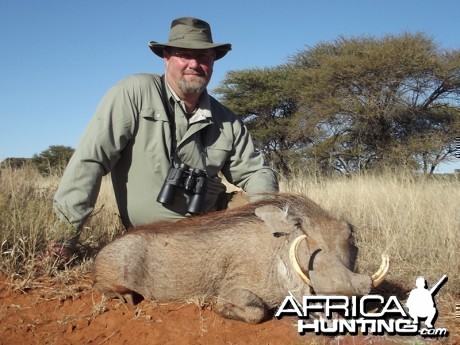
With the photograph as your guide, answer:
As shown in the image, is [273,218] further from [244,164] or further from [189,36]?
[189,36]

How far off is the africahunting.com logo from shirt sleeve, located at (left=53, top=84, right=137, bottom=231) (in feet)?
5.25

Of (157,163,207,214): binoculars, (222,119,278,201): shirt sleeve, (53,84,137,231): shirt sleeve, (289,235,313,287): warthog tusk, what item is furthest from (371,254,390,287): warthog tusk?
(53,84,137,231): shirt sleeve

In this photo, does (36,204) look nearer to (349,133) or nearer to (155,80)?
(155,80)

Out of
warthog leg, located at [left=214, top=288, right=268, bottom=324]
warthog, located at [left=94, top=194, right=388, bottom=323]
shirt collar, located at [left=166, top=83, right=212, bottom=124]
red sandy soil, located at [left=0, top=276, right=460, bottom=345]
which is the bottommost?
red sandy soil, located at [left=0, top=276, right=460, bottom=345]

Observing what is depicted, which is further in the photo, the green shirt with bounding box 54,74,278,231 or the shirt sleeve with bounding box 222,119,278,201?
the shirt sleeve with bounding box 222,119,278,201

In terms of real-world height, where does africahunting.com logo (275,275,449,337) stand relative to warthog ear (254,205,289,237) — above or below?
below

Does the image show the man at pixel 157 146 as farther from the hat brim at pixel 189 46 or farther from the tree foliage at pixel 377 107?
the tree foliage at pixel 377 107

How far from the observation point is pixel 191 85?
3.86 metres

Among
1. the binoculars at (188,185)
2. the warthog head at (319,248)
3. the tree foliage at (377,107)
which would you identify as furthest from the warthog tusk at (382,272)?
the tree foliage at (377,107)

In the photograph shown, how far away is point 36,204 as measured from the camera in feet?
13.2

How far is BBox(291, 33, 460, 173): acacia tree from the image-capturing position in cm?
1449

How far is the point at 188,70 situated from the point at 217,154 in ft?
2.39

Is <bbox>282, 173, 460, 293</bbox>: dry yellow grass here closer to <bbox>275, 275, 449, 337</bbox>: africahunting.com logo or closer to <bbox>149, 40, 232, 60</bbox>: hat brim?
<bbox>275, 275, 449, 337</bbox>: africahunting.com logo

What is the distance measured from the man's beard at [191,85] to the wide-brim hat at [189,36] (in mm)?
257
